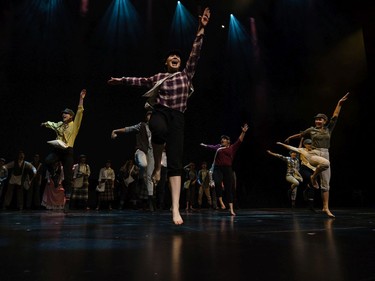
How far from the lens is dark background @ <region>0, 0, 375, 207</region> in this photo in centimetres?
1040

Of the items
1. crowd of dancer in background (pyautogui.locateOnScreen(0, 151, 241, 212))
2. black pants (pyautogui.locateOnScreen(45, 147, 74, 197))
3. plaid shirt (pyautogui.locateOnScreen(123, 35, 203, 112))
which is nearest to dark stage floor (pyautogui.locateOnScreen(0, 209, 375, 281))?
plaid shirt (pyautogui.locateOnScreen(123, 35, 203, 112))

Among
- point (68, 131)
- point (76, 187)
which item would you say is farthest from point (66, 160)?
point (76, 187)

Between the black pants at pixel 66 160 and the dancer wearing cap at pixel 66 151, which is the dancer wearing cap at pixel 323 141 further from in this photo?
the black pants at pixel 66 160

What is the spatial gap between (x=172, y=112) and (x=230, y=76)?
9.75 m

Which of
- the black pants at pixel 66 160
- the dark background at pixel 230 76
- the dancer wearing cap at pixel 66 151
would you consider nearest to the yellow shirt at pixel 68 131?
the dancer wearing cap at pixel 66 151

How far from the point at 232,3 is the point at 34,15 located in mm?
6974

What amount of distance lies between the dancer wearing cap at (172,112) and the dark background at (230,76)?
7647 mm

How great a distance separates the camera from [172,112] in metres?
3.19

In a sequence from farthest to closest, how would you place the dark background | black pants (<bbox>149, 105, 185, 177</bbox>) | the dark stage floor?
the dark background, black pants (<bbox>149, 105, 185, 177</bbox>), the dark stage floor

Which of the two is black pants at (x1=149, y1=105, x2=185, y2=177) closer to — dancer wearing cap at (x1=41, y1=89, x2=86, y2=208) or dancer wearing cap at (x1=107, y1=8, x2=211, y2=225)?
dancer wearing cap at (x1=107, y1=8, x2=211, y2=225)

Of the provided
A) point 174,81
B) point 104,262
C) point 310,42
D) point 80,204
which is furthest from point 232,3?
point 104,262

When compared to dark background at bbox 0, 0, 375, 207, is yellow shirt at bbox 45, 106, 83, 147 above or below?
below

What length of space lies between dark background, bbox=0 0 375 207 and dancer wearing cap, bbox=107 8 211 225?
25.1ft

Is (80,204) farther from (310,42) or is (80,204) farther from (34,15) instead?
(310,42)
